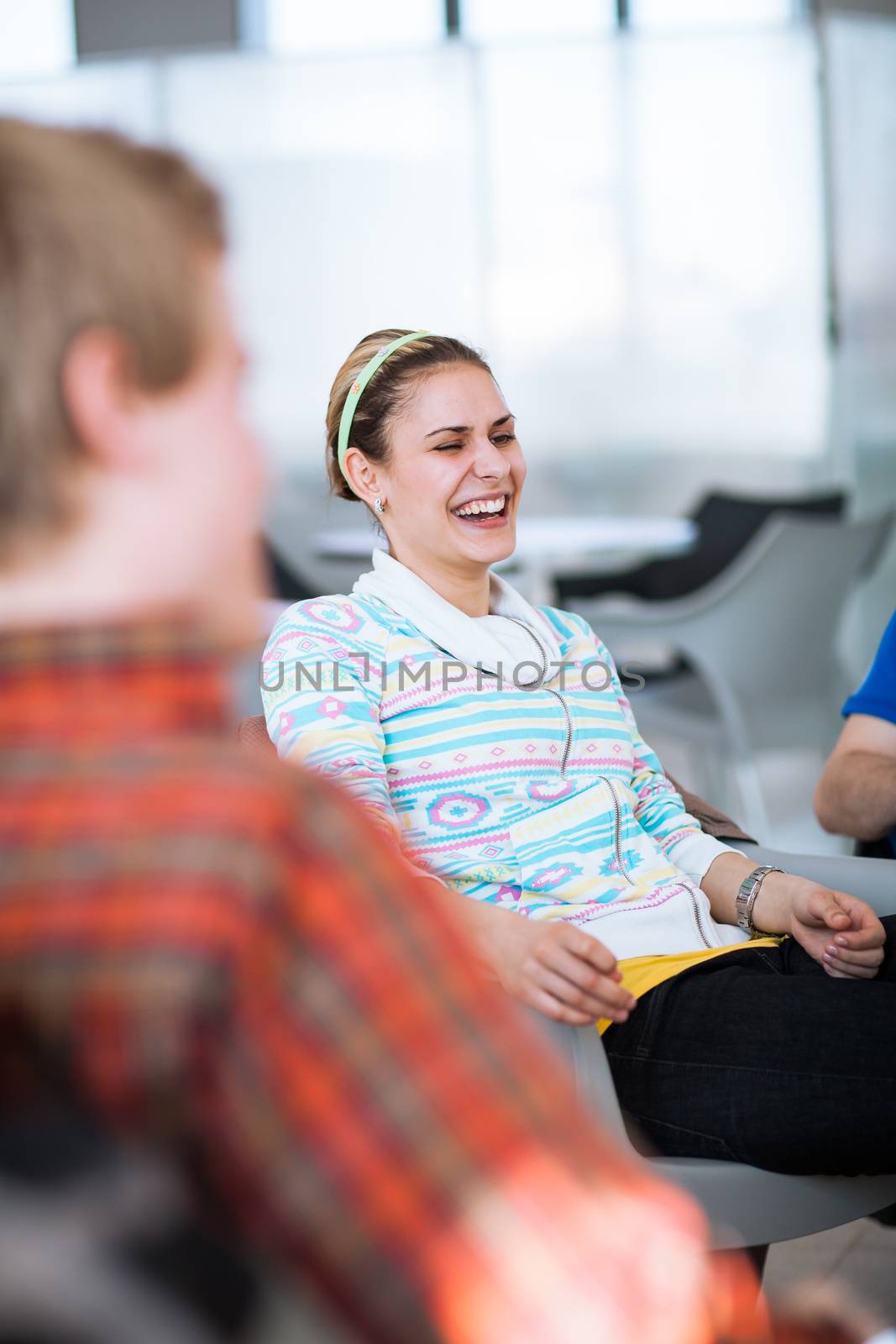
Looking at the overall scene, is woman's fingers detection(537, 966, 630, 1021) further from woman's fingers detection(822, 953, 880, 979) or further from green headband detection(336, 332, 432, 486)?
green headband detection(336, 332, 432, 486)

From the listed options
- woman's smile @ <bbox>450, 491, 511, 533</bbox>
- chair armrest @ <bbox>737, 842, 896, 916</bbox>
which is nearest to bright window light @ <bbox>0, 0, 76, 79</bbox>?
woman's smile @ <bbox>450, 491, 511, 533</bbox>

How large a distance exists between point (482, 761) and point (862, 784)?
0.49 m

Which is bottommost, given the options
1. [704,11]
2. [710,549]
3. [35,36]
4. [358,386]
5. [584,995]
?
[710,549]

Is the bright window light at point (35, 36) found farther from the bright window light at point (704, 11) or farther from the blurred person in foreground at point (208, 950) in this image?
the blurred person in foreground at point (208, 950)

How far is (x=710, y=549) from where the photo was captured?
5262 millimetres

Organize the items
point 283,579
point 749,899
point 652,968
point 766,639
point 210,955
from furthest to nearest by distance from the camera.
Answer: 1. point 283,579
2. point 766,639
3. point 749,899
4. point 652,968
5. point 210,955

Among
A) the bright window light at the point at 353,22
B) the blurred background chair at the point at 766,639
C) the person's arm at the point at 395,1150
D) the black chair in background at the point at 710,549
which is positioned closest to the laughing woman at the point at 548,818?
the person's arm at the point at 395,1150

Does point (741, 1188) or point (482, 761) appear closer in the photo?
point (741, 1188)

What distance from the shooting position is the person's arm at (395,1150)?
1.57ft

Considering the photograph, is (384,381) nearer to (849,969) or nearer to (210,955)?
(849,969)

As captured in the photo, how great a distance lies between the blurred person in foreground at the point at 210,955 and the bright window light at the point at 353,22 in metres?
7.52

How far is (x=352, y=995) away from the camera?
0.50 meters

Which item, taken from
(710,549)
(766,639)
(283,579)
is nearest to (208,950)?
(766,639)

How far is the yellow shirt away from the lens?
1.40 m
